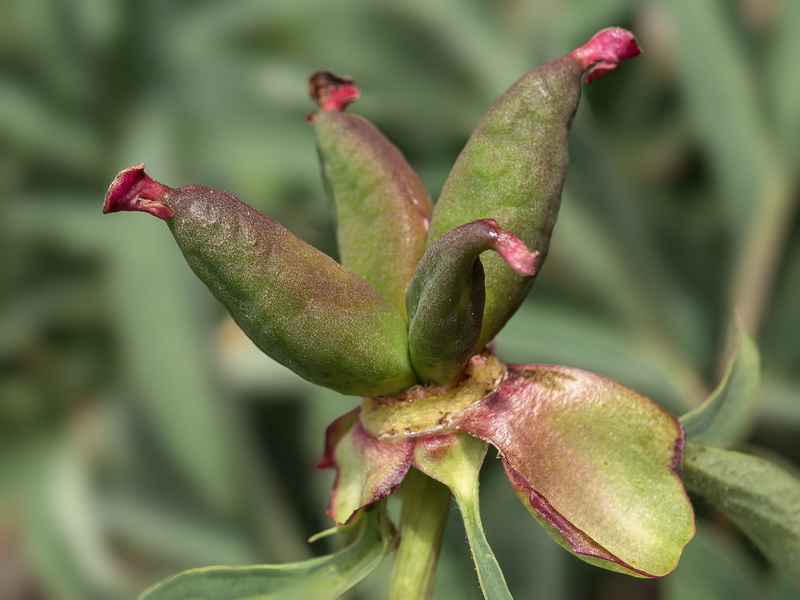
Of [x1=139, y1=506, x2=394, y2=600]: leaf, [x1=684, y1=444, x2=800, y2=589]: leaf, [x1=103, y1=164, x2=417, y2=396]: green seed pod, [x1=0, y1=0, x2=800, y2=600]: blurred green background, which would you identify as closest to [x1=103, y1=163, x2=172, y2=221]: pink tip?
[x1=103, y1=164, x2=417, y2=396]: green seed pod

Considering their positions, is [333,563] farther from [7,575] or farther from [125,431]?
[7,575]

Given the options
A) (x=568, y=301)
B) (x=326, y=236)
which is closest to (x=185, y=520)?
(x=326, y=236)

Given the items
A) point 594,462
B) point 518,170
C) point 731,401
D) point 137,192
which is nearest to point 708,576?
point 731,401

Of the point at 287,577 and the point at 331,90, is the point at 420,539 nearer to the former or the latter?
the point at 287,577

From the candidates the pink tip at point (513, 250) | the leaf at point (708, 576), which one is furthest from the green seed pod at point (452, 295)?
the leaf at point (708, 576)

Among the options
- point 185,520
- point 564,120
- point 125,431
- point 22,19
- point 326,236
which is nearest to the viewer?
point 564,120

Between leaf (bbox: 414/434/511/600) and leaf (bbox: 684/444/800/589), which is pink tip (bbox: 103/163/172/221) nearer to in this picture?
leaf (bbox: 414/434/511/600)
